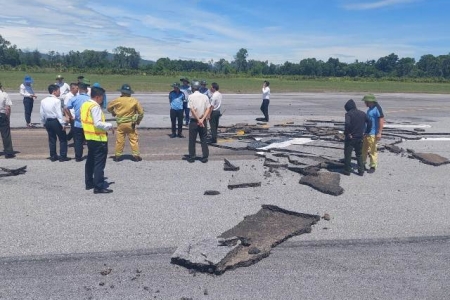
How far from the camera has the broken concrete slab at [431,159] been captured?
40.4 feet

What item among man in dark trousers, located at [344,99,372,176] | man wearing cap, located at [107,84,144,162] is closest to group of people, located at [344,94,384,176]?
man in dark trousers, located at [344,99,372,176]

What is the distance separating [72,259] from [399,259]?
4401 mm

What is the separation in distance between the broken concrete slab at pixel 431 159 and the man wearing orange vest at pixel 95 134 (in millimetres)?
8672

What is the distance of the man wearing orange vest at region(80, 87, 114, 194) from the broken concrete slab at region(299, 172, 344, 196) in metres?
4.28

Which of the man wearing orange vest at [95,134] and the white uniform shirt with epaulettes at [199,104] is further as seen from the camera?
the white uniform shirt with epaulettes at [199,104]

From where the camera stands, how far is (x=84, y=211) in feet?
25.6

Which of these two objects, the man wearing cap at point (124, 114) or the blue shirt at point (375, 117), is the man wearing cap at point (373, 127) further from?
the man wearing cap at point (124, 114)

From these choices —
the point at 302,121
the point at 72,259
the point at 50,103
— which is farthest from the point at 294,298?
the point at 302,121

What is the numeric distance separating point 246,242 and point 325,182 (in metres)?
3.98

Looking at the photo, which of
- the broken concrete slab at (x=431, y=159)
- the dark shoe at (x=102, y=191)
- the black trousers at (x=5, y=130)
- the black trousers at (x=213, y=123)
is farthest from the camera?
the black trousers at (x=213, y=123)

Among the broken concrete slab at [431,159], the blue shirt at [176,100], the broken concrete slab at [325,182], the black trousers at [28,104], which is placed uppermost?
the blue shirt at [176,100]

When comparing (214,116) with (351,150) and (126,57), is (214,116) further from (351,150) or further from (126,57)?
(126,57)

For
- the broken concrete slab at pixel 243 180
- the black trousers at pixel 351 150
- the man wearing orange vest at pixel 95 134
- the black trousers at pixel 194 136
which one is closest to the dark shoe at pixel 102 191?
the man wearing orange vest at pixel 95 134

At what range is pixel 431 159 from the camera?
12586mm
